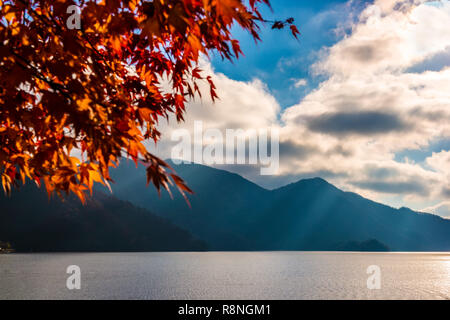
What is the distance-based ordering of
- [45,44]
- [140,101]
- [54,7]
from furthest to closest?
[140,101] < [45,44] < [54,7]

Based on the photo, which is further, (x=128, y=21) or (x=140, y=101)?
(x=140, y=101)

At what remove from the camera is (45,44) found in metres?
3.57

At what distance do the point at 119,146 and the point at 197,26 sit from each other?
1.50 meters

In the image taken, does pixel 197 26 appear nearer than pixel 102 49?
Yes

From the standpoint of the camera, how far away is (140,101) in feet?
15.7
